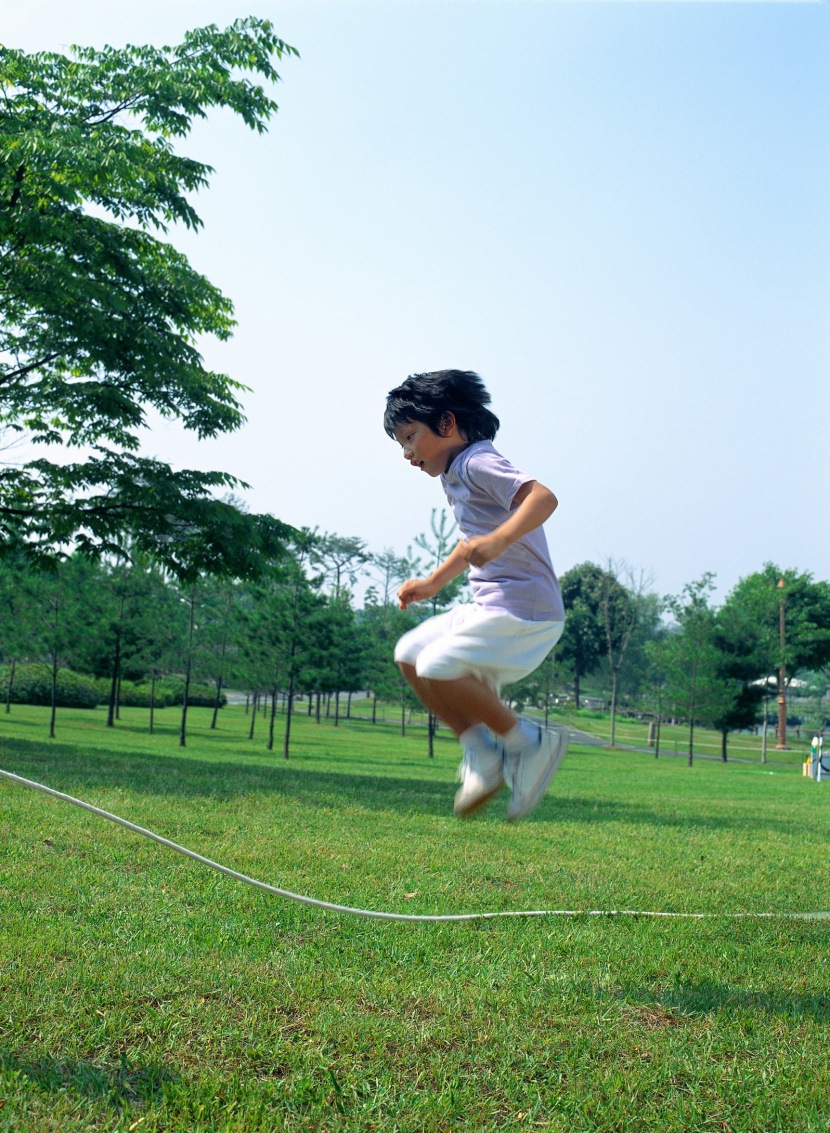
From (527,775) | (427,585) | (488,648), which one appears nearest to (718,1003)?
(527,775)

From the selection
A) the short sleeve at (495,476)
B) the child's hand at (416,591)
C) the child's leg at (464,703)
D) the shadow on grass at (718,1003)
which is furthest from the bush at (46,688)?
the short sleeve at (495,476)

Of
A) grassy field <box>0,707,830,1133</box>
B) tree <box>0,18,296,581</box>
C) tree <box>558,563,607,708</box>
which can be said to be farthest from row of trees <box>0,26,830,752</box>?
tree <box>558,563,607,708</box>

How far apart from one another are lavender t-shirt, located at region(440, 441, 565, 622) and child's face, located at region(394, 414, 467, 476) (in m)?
0.06

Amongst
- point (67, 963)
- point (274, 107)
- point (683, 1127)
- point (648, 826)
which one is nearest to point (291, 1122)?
A: point (683, 1127)

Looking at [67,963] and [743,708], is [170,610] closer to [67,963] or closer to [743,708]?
[743,708]

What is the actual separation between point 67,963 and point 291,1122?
1.78m

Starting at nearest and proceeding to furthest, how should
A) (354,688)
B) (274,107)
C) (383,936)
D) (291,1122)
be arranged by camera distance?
1. (291,1122)
2. (383,936)
3. (274,107)
4. (354,688)

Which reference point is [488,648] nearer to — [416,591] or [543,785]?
[416,591]

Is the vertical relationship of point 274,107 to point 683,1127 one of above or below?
above

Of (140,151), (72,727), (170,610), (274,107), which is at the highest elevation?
(274,107)

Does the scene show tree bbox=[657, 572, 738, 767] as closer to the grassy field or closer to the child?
the grassy field

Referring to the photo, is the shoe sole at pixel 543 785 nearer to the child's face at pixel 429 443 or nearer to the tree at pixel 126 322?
the child's face at pixel 429 443

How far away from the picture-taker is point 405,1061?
3.72 metres

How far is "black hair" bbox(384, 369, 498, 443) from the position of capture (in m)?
3.75
